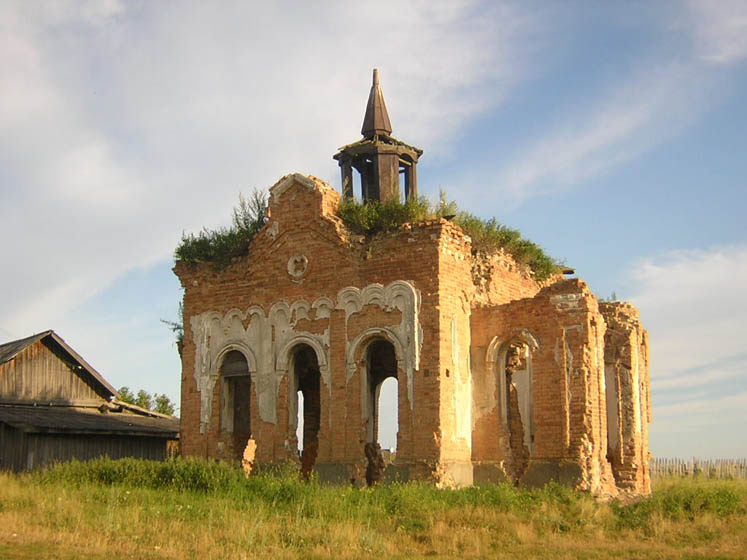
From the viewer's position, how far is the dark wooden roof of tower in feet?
72.5

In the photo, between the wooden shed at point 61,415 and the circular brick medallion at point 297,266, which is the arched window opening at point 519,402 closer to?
the circular brick medallion at point 297,266

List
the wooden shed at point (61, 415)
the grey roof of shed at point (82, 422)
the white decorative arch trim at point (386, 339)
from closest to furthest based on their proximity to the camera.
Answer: the white decorative arch trim at point (386, 339) < the wooden shed at point (61, 415) < the grey roof of shed at point (82, 422)

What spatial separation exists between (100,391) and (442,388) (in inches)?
537

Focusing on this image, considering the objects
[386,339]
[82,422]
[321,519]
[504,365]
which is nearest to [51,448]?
[82,422]

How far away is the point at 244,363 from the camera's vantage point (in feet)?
65.8

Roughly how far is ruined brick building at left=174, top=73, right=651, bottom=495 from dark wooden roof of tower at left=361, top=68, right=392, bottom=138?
4.05 ft

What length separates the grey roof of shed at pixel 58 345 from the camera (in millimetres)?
25609

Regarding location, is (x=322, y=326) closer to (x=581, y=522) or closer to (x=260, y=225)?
(x=260, y=225)

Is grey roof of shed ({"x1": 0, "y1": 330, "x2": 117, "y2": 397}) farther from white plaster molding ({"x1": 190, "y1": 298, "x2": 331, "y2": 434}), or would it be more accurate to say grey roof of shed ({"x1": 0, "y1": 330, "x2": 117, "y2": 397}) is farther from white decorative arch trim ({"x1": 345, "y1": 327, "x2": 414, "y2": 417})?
white decorative arch trim ({"x1": 345, "y1": 327, "x2": 414, "y2": 417})

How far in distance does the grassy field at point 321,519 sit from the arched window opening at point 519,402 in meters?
1.53

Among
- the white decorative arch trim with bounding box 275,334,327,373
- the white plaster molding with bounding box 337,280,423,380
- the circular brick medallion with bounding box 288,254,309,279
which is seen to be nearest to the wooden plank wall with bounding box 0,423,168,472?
the white decorative arch trim with bounding box 275,334,327,373

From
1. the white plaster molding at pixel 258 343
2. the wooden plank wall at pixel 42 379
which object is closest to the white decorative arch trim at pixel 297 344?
the white plaster molding at pixel 258 343

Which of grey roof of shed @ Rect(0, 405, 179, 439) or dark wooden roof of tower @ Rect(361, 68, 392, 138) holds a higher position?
dark wooden roof of tower @ Rect(361, 68, 392, 138)

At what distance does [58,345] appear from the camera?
2623 centimetres
